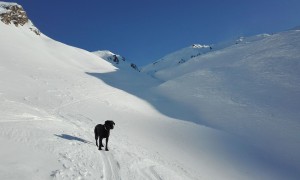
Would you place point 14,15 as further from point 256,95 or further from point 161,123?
point 161,123

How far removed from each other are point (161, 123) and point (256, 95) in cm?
1801

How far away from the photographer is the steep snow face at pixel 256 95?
92.7 ft

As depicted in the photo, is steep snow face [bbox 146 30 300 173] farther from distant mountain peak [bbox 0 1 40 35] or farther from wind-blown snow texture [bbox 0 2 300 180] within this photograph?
distant mountain peak [bbox 0 1 40 35]

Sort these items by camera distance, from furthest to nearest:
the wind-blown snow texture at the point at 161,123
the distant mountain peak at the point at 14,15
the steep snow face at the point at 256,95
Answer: the distant mountain peak at the point at 14,15, the steep snow face at the point at 256,95, the wind-blown snow texture at the point at 161,123

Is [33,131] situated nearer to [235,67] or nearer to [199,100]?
[199,100]

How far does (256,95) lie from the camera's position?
130 feet

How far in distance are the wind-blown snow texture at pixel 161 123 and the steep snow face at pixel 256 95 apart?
108 millimetres

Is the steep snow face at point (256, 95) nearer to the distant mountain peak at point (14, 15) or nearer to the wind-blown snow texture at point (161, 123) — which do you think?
the wind-blown snow texture at point (161, 123)

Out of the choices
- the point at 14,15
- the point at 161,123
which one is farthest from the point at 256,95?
the point at 14,15

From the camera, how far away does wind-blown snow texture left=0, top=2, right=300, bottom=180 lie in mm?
11703

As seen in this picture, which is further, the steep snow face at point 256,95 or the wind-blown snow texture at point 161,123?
the steep snow face at point 256,95

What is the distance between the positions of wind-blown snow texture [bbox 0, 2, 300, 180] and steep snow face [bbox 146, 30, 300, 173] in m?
0.11

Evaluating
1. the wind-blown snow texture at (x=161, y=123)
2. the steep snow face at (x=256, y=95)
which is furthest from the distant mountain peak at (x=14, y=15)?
the steep snow face at (x=256, y=95)

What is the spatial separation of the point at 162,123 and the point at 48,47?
53.3 m
